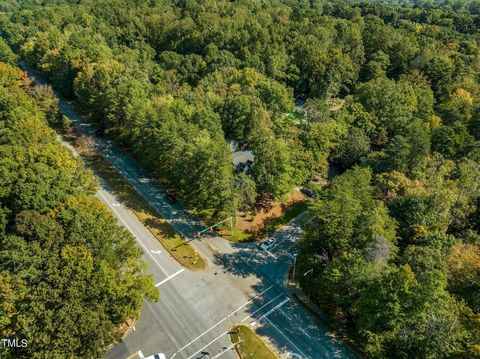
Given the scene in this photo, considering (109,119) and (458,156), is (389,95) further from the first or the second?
(109,119)

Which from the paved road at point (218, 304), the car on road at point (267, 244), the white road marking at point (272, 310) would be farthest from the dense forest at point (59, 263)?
the car on road at point (267, 244)

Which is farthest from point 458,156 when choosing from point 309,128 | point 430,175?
point 309,128

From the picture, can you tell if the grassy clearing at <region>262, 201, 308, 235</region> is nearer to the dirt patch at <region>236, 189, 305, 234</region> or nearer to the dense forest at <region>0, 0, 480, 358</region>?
the dirt patch at <region>236, 189, 305, 234</region>

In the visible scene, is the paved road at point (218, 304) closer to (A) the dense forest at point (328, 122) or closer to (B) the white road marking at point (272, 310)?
(B) the white road marking at point (272, 310)

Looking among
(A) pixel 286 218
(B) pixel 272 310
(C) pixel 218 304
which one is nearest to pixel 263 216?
(A) pixel 286 218

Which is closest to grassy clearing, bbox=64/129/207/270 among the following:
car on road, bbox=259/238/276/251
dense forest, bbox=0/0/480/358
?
dense forest, bbox=0/0/480/358

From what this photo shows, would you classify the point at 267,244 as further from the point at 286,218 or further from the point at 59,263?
the point at 59,263
